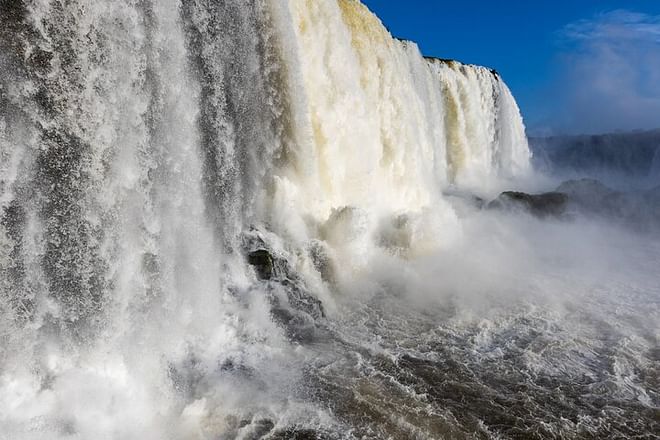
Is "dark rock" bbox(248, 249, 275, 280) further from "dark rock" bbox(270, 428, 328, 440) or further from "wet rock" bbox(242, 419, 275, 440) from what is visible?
"dark rock" bbox(270, 428, 328, 440)

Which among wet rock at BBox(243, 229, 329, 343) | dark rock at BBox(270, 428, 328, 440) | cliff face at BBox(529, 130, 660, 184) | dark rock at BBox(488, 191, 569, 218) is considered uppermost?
cliff face at BBox(529, 130, 660, 184)

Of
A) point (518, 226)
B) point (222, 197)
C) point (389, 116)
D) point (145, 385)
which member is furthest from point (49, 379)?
point (518, 226)

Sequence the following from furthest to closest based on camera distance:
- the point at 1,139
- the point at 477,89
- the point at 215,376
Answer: the point at 477,89
the point at 215,376
the point at 1,139

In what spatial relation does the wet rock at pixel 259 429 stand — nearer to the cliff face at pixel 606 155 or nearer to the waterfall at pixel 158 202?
the waterfall at pixel 158 202

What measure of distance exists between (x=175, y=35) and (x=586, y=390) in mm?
6478

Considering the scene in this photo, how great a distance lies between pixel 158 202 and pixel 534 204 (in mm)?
14160

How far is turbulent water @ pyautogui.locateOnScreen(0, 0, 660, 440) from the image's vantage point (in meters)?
4.30

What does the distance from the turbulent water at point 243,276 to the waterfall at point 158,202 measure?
0.02m

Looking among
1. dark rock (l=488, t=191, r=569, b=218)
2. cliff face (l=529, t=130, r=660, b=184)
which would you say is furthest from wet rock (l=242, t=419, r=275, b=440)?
cliff face (l=529, t=130, r=660, b=184)

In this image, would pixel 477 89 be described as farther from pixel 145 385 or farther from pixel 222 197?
pixel 145 385

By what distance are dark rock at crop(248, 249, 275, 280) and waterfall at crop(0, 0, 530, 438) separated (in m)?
0.16

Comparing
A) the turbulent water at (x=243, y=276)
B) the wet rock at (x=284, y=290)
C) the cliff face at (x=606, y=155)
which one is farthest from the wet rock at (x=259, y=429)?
the cliff face at (x=606, y=155)

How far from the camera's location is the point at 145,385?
479cm

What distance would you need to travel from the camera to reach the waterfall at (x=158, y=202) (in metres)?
4.21
